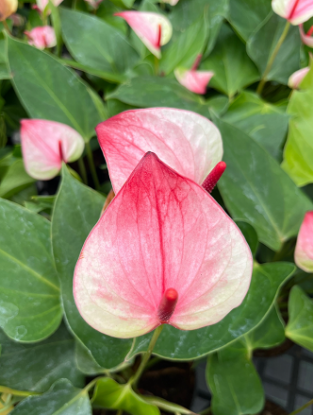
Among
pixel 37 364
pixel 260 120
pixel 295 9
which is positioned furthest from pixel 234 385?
pixel 295 9

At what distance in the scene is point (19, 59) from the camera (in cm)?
43

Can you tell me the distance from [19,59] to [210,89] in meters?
0.34

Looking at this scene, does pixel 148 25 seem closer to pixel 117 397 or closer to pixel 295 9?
pixel 295 9

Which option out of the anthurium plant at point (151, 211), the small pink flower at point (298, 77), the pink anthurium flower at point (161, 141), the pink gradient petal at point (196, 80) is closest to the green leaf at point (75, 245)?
the anthurium plant at point (151, 211)

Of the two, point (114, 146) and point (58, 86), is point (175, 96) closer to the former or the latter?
point (58, 86)

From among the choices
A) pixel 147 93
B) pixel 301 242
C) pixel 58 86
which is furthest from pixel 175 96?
pixel 301 242

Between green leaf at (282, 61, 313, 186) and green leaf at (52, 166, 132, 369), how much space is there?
0.82ft

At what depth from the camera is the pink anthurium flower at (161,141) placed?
230mm

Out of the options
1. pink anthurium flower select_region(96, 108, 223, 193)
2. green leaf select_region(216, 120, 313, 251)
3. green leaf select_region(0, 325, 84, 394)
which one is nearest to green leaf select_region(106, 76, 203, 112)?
green leaf select_region(216, 120, 313, 251)

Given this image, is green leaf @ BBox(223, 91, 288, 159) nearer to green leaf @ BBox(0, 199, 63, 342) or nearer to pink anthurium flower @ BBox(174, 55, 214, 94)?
pink anthurium flower @ BBox(174, 55, 214, 94)

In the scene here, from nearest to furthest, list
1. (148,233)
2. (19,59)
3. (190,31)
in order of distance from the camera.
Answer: (148,233) → (19,59) → (190,31)

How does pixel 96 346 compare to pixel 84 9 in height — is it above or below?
below

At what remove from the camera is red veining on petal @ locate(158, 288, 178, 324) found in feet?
0.58

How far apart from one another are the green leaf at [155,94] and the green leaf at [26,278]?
0.20 metres
